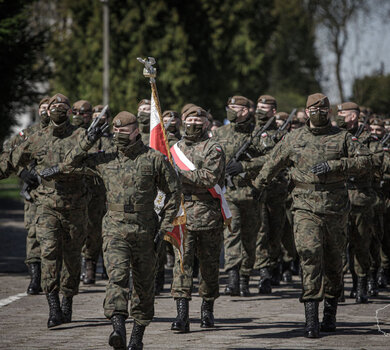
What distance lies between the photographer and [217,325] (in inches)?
373

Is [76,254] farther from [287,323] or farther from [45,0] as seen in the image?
[45,0]

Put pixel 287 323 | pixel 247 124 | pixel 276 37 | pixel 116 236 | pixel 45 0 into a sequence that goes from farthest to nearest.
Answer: pixel 276 37 < pixel 45 0 < pixel 247 124 < pixel 287 323 < pixel 116 236

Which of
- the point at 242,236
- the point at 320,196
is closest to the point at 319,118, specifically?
the point at 320,196

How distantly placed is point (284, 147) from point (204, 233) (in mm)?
1233

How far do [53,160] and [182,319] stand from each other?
222 centimetres

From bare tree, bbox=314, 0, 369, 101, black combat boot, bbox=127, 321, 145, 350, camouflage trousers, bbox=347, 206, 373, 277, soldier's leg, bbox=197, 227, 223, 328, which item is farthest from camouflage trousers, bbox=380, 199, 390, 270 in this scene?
bare tree, bbox=314, 0, 369, 101

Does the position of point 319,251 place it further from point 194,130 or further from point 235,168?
point 235,168

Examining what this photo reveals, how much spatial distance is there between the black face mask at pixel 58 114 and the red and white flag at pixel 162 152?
104cm

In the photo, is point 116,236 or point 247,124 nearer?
point 116,236

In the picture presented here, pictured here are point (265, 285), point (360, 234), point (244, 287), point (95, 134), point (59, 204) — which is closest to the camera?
point (95, 134)

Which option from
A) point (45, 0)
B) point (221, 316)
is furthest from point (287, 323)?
point (45, 0)

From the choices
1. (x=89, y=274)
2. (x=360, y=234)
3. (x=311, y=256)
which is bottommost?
(x=89, y=274)

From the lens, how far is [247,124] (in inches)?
463

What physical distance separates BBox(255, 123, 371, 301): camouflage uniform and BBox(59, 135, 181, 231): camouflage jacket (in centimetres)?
159
